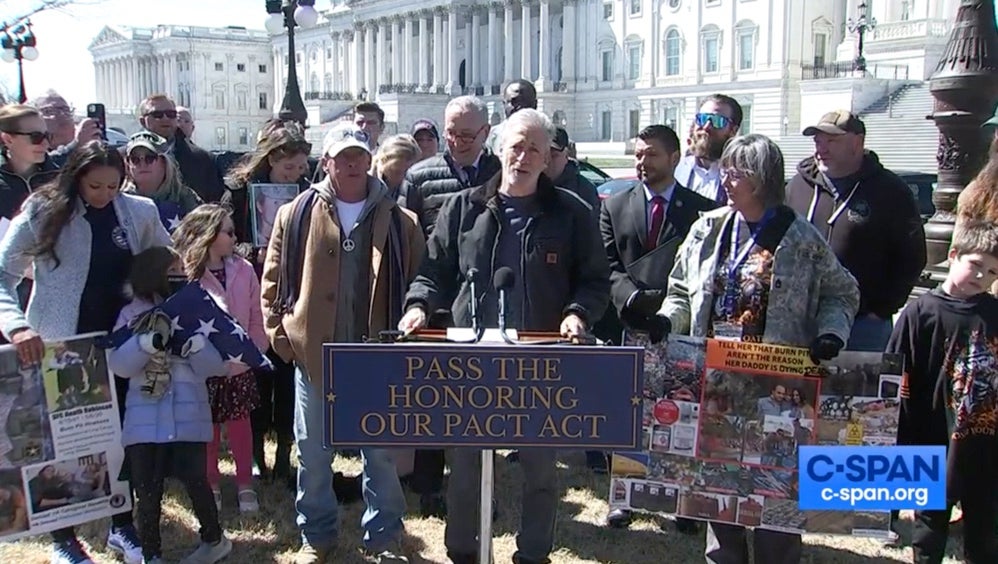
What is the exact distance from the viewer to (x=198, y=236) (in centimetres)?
512

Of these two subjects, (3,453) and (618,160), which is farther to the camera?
(618,160)

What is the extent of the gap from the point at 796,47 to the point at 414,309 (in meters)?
60.4

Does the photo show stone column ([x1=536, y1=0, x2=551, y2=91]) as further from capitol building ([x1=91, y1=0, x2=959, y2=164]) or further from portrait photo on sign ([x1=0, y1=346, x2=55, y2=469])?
portrait photo on sign ([x1=0, y1=346, x2=55, y2=469])

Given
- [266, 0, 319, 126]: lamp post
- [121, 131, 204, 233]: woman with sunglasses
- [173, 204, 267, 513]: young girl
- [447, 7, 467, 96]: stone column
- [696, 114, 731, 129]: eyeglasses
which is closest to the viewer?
[173, 204, 267, 513]: young girl

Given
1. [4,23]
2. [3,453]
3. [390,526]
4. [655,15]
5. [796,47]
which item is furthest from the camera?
[655,15]

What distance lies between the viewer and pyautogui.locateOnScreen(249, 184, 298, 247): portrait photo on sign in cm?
586

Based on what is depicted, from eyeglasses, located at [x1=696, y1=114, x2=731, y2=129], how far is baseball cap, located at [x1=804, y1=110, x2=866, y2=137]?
938 millimetres

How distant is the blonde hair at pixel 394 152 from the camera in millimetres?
6258

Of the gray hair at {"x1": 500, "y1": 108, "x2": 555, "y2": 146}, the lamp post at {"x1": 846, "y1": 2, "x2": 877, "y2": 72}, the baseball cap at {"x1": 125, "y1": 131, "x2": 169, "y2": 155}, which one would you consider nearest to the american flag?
the baseball cap at {"x1": 125, "y1": 131, "x2": 169, "y2": 155}

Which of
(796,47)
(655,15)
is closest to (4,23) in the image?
(796,47)

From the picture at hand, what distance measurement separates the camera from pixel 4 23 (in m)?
18.2

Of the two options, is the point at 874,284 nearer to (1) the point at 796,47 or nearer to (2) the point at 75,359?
(2) the point at 75,359

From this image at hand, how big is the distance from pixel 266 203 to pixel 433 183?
1.21 meters

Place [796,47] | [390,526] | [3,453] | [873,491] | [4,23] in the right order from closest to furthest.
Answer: [873,491] → [3,453] → [390,526] → [4,23] → [796,47]
